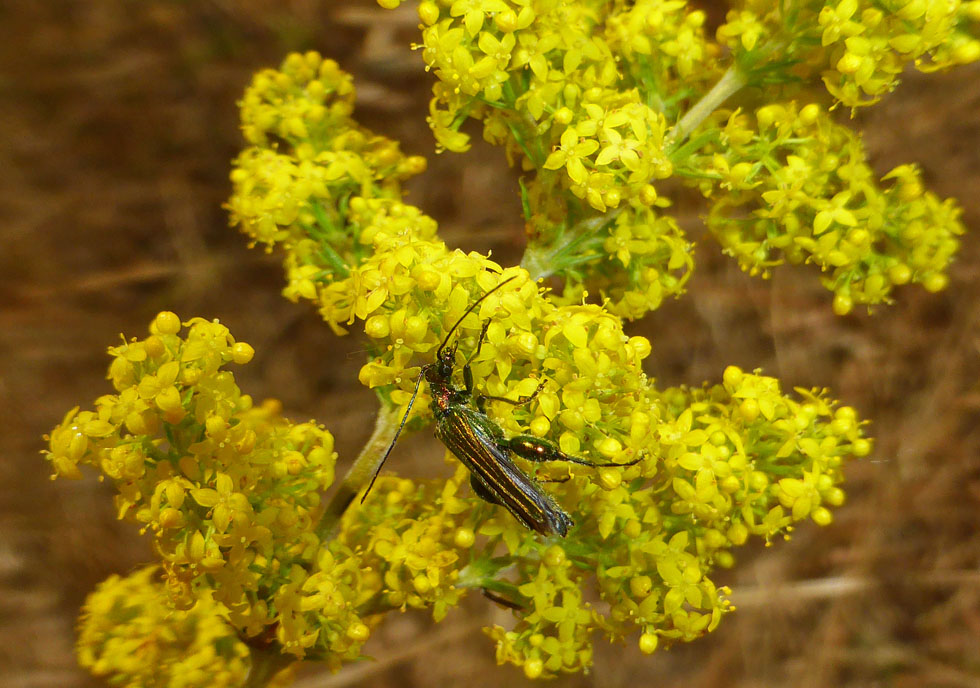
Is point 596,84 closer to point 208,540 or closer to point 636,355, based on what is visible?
point 636,355

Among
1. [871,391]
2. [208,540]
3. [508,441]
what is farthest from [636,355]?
[871,391]

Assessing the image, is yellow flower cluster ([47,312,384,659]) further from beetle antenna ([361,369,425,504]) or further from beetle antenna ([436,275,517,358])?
beetle antenna ([436,275,517,358])

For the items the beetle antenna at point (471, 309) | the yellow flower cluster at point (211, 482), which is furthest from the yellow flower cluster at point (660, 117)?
the yellow flower cluster at point (211, 482)

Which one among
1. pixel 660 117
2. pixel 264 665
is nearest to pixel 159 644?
pixel 264 665

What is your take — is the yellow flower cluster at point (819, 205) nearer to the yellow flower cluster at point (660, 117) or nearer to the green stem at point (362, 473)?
the yellow flower cluster at point (660, 117)

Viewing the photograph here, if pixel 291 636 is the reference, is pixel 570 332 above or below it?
above
